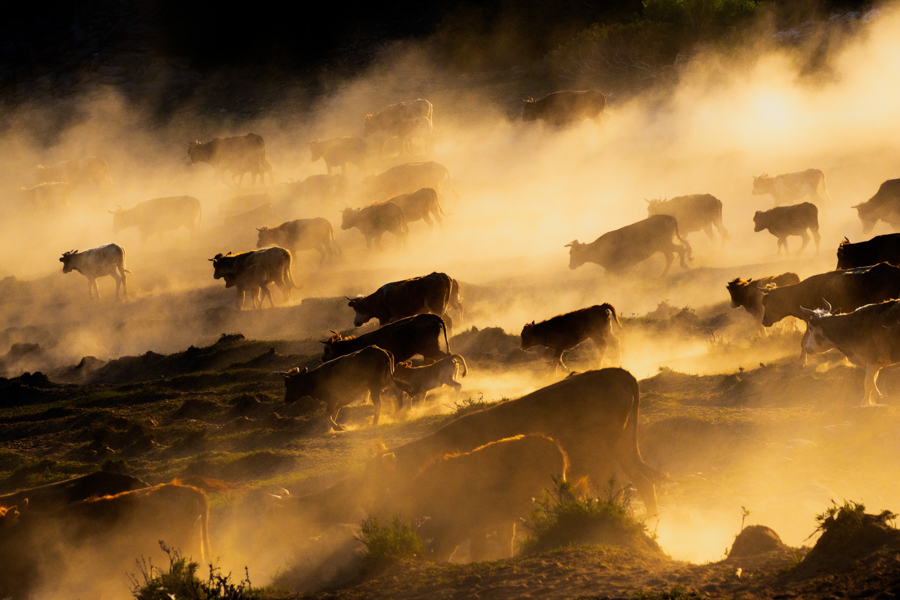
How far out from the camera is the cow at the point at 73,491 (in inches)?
322

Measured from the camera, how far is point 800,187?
2950 centimetres

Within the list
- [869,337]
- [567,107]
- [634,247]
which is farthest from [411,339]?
[567,107]

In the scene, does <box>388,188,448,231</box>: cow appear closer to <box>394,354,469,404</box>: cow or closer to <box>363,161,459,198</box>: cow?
<box>363,161,459,198</box>: cow

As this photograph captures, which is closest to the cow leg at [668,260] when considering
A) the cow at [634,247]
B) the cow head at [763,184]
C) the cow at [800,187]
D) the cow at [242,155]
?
the cow at [634,247]

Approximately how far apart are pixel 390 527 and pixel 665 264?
19.4m

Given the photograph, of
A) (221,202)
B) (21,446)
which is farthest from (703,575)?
(221,202)

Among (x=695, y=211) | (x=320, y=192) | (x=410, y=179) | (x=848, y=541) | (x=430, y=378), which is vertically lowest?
(x=848, y=541)

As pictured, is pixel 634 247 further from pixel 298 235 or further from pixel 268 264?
pixel 298 235

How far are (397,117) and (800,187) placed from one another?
67.8 feet

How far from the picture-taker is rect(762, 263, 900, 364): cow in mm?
14112

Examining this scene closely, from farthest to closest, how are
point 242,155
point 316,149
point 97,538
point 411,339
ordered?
point 242,155 < point 316,149 < point 411,339 < point 97,538

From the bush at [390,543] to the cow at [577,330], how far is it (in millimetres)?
8804

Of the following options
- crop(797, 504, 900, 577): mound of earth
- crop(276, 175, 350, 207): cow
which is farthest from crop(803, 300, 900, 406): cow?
crop(276, 175, 350, 207): cow

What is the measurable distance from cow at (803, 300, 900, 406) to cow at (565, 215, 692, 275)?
12.1 meters
